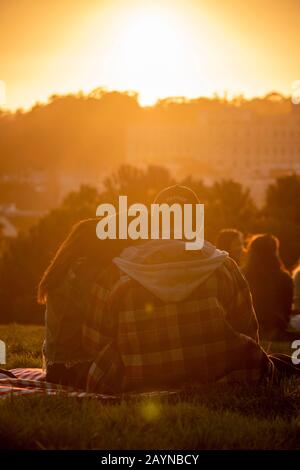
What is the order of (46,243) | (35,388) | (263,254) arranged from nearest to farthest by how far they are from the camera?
1. (35,388)
2. (263,254)
3. (46,243)

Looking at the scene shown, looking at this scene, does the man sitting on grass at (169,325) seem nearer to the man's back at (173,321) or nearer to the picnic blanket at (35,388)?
the man's back at (173,321)

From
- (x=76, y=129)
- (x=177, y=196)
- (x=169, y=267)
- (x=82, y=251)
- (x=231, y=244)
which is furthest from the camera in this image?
(x=76, y=129)

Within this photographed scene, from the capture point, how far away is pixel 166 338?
Answer: 4.43 meters

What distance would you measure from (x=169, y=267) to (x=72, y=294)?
28.2 inches

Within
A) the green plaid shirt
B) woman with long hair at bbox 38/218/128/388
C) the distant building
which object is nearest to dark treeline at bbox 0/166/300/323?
woman with long hair at bbox 38/218/128/388

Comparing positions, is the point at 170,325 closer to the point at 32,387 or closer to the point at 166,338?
the point at 166,338

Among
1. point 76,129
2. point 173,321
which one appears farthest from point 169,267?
point 76,129

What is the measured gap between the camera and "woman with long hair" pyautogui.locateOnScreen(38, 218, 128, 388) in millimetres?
4656

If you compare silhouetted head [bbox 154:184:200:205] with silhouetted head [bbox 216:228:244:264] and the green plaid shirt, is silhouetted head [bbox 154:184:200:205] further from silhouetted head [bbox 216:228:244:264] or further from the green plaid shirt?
silhouetted head [bbox 216:228:244:264]

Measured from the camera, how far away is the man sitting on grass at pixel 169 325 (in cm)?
438

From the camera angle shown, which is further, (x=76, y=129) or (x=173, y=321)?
(x=76, y=129)

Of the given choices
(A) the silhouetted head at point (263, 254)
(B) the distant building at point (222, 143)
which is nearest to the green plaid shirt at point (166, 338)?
(A) the silhouetted head at point (263, 254)

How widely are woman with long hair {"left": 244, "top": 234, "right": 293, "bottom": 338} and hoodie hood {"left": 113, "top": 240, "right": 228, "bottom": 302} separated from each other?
4596 mm

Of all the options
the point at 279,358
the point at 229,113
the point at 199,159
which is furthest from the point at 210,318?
the point at 229,113
